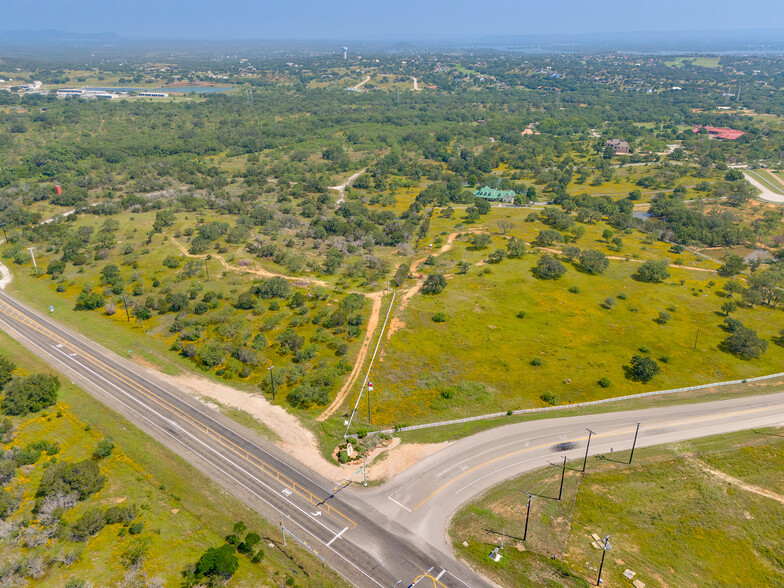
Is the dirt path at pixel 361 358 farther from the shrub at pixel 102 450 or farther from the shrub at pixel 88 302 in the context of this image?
the shrub at pixel 88 302

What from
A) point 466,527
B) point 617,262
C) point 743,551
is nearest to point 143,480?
point 466,527

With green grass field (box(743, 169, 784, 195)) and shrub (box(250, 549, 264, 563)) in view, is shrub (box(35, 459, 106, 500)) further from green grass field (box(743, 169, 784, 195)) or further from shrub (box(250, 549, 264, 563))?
green grass field (box(743, 169, 784, 195))

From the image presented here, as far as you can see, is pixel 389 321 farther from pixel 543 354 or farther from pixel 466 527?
pixel 466 527

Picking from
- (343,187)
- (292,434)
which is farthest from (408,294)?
(343,187)

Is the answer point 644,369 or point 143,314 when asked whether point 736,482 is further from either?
point 143,314

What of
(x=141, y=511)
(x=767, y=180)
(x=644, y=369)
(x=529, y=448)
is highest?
(x=767, y=180)

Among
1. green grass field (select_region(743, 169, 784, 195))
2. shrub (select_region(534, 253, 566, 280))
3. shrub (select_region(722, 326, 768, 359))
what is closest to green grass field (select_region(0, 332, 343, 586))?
shrub (select_region(722, 326, 768, 359))
